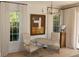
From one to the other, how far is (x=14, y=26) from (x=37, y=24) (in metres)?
0.46

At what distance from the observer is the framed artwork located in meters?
2.37

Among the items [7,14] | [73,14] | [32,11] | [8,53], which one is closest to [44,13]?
[32,11]

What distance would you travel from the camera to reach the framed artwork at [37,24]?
2365mm

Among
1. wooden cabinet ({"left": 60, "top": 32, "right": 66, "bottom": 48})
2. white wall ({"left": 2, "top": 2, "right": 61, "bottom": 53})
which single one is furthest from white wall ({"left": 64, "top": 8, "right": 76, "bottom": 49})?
white wall ({"left": 2, "top": 2, "right": 61, "bottom": 53})

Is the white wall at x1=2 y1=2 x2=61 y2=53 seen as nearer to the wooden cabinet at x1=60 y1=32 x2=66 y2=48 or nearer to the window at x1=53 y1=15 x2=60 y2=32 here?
the window at x1=53 y1=15 x2=60 y2=32

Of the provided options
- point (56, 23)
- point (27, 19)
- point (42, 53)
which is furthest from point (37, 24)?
point (42, 53)

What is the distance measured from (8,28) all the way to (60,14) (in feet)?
3.51

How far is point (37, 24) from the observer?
2.42 m

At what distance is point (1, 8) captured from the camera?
2.21 meters

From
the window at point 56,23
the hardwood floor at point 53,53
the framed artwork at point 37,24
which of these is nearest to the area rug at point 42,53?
the hardwood floor at point 53,53

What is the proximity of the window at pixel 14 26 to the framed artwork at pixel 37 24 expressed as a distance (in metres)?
0.28

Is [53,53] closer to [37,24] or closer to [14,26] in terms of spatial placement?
[37,24]

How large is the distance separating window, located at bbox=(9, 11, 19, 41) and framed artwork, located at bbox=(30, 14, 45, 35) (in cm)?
28

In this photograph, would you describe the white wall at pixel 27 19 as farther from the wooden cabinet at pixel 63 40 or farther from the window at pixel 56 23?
the wooden cabinet at pixel 63 40
